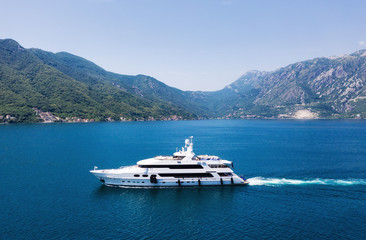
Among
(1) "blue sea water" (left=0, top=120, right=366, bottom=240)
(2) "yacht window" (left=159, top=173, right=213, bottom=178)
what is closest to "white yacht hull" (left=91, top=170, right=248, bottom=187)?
(2) "yacht window" (left=159, top=173, right=213, bottom=178)

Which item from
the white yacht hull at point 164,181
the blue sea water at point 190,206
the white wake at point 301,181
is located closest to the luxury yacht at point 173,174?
the white yacht hull at point 164,181

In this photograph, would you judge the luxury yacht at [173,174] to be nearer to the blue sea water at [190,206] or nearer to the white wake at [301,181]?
the blue sea water at [190,206]

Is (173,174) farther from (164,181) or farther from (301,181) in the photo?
(301,181)

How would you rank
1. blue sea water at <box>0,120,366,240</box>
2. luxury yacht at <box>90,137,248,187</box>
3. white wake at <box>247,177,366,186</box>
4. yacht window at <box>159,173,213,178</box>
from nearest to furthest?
blue sea water at <box>0,120,366,240</box>, luxury yacht at <box>90,137,248,187</box>, yacht window at <box>159,173,213,178</box>, white wake at <box>247,177,366,186</box>

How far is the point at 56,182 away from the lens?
59.5 meters

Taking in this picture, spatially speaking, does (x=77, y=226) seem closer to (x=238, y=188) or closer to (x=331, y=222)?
(x=238, y=188)

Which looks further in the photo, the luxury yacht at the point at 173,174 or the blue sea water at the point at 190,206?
the luxury yacht at the point at 173,174

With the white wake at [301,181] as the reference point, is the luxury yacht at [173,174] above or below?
above

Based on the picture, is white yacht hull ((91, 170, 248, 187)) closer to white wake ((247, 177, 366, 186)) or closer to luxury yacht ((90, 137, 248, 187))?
luxury yacht ((90, 137, 248, 187))

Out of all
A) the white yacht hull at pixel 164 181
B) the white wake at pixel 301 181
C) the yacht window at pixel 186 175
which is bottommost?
the white wake at pixel 301 181

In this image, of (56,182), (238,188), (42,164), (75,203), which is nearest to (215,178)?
(238,188)

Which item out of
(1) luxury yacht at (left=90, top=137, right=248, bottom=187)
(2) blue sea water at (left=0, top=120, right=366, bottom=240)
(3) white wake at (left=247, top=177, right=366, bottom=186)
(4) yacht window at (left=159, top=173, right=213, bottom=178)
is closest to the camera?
(2) blue sea water at (left=0, top=120, right=366, bottom=240)

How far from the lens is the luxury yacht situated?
55312 millimetres

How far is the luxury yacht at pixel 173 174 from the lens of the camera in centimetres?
5531
